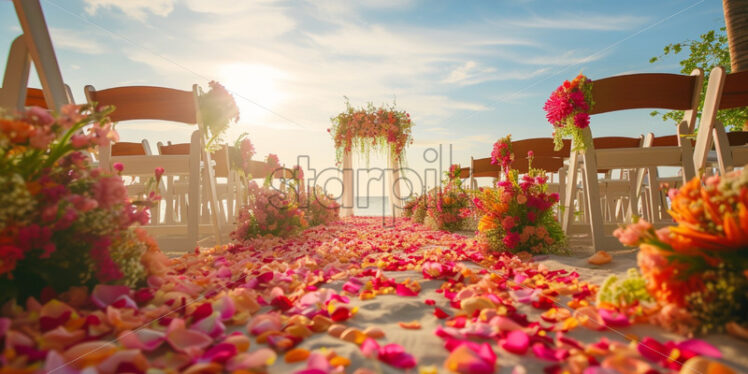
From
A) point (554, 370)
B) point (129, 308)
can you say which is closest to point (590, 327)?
point (554, 370)

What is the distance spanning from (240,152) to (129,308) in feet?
12.2

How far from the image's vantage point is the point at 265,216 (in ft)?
13.4

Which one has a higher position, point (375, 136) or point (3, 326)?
point (375, 136)

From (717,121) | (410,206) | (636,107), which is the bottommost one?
(410,206)

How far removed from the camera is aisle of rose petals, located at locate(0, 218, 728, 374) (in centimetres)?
92

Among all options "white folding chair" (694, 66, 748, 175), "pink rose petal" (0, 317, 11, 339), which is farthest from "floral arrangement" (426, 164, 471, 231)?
"pink rose petal" (0, 317, 11, 339)

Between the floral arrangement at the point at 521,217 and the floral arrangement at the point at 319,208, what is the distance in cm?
397

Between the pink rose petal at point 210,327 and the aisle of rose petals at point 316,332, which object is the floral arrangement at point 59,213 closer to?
the aisle of rose petals at point 316,332

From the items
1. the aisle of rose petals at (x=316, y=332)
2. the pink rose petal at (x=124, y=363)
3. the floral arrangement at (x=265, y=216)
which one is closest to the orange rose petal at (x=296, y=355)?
the aisle of rose petals at (x=316, y=332)

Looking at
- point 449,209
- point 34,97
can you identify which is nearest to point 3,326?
point 34,97

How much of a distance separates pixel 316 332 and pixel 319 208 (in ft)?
19.0

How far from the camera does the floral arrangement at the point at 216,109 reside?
3.52 meters

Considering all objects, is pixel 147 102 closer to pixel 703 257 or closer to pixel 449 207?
pixel 703 257

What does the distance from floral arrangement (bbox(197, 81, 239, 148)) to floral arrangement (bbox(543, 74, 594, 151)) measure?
306 centimetres
